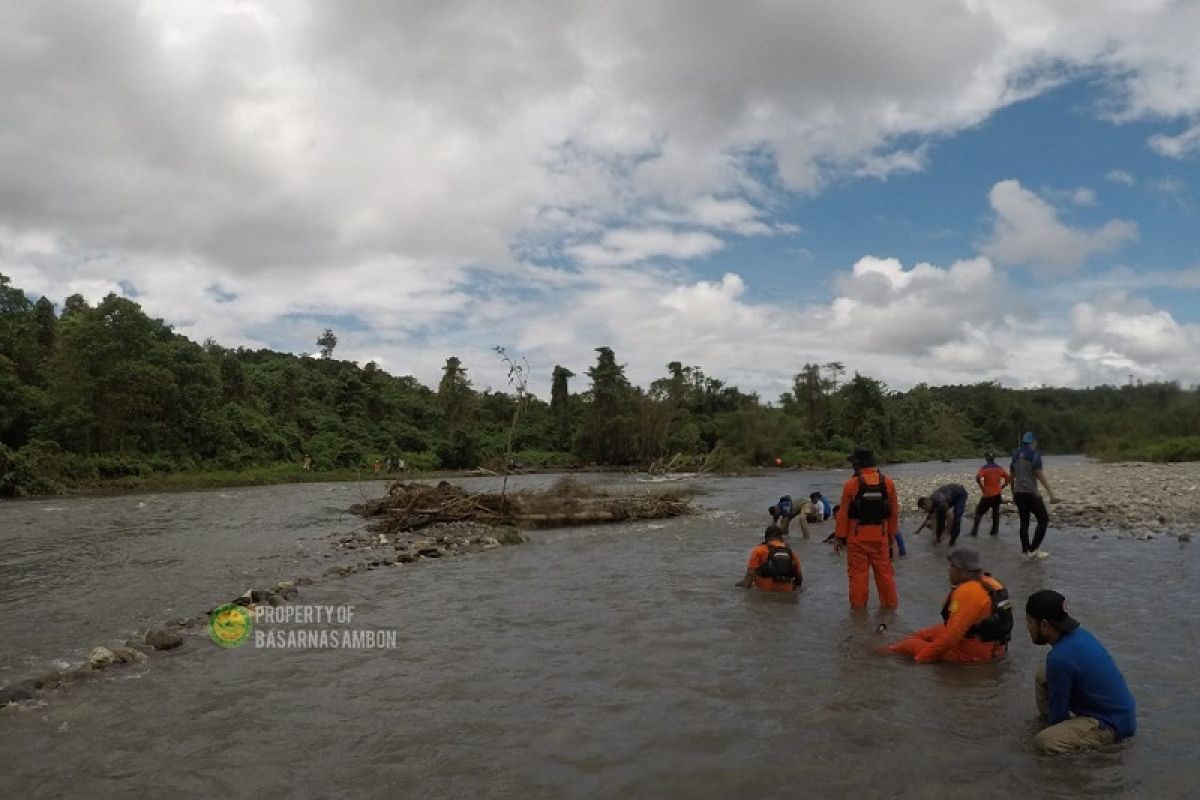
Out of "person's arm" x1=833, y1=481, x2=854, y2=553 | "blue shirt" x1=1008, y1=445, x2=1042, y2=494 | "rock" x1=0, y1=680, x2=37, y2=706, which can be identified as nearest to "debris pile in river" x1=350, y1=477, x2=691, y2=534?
"blue shirt" x1=1008, y1=445, x2=1042, y2=494

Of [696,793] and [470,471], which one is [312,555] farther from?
[470,471]

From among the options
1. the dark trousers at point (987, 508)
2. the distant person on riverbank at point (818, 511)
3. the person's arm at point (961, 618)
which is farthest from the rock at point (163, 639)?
the distant person on riverbank at point (818, 511)

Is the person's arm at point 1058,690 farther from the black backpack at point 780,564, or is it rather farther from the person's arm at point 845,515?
the black backpack at point 780,564

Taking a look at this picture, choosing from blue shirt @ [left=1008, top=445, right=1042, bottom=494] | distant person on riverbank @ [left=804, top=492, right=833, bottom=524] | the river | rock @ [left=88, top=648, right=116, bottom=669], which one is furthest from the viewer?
distant person on riverbank @ [left=804, top=492, right=833, bottom=524]

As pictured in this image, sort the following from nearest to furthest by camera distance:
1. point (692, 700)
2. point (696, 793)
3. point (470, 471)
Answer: point (696, 793)
point (692, 700)
point (470, 471)

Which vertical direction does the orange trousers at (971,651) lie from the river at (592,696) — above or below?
above

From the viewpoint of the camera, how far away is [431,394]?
9062cm

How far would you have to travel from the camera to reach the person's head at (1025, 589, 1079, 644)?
5.03 metres

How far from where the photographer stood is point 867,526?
915cm

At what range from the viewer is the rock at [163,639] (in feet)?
28.2

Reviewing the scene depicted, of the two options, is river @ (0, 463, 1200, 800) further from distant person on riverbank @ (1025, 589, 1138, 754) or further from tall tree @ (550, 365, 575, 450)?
tall tree @ (550, 365, 575, 450)

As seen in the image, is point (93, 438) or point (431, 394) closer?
point (93, 438)

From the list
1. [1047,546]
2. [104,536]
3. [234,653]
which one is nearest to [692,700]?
[234,653]

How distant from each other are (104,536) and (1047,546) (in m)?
23.5
